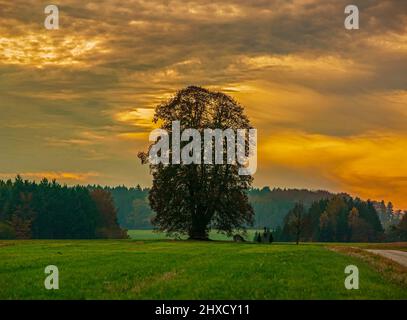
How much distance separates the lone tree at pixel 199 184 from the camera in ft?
260

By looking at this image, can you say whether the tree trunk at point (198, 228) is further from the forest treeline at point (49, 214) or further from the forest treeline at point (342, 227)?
the forest treeline at point (342, 227)

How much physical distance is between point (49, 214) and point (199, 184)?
7879 centimetres

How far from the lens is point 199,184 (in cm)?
7944

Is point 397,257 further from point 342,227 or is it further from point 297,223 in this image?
point 342,227

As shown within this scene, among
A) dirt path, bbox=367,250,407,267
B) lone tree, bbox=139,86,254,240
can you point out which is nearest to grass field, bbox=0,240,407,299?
dirt path, bbox=367,250,407,267

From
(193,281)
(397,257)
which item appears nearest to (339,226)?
(397,257)

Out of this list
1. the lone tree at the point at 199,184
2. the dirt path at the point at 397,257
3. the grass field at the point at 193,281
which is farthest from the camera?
the lone tree at the point at 199,184

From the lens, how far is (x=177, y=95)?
8181cm

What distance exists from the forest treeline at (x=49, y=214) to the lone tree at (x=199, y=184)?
6602cm

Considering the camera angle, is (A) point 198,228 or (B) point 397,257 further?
(A) point 198,228

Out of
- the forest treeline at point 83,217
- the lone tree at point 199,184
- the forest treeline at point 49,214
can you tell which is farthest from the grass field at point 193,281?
the forest treeline at point 49,214

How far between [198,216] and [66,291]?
2264 inches

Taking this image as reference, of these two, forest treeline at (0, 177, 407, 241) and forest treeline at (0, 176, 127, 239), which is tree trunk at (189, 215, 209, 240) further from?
forest treeline at (0, 176, 127, 239)
